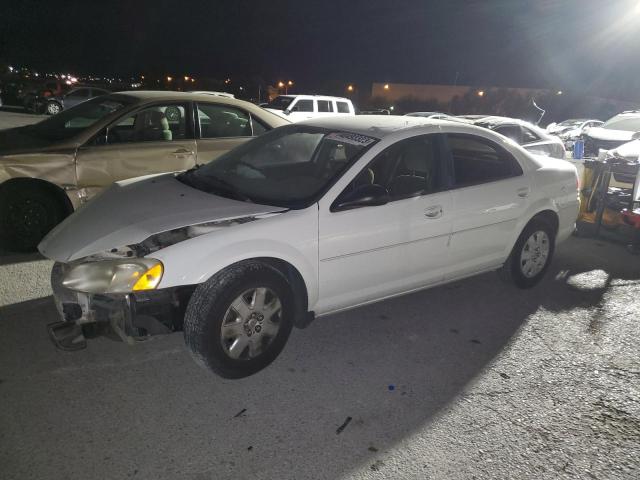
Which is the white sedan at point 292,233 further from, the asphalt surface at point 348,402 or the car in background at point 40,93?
the car in background at point 40,93

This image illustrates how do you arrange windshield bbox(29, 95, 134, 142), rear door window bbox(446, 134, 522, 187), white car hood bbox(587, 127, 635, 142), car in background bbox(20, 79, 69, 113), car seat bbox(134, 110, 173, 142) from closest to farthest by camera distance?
rear door window bbox(446, 134, 522, 187), windshield bbox(29, 95, 134, 142), car seat bbox(134, 110, 173, 142), white car hood bbox(587, 127, 635, 142), car in background bbox(20, 79, 69, 113)

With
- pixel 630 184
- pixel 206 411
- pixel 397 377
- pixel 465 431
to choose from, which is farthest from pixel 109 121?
pixel 630 184

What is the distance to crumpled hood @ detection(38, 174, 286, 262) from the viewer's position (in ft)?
9.78

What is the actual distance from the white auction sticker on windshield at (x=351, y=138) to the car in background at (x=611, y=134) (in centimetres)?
1222

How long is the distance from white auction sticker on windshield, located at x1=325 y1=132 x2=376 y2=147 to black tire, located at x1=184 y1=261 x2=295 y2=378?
1.18 metres

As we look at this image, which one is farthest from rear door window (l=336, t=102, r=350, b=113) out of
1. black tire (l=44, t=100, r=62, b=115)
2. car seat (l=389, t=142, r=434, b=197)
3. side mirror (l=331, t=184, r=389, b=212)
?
side mirror (l=331, t=184, r=389, b=212)

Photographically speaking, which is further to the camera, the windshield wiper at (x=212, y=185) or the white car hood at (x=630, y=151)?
the white car hood at (x=630, y=151)

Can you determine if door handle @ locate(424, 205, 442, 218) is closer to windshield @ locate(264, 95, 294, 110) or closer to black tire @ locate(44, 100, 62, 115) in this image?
windshield @ locate(264, 95, 294, 110)

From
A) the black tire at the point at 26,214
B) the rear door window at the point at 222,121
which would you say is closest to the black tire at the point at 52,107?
the rear door window at the point at 222,121

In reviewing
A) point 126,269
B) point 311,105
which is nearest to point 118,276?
point 126,269

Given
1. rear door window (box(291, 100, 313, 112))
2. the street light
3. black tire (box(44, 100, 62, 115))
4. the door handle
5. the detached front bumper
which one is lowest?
the street light

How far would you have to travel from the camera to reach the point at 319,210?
3.24 metres

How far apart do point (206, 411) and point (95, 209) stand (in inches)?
65.2

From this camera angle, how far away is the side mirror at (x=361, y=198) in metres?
3.29
